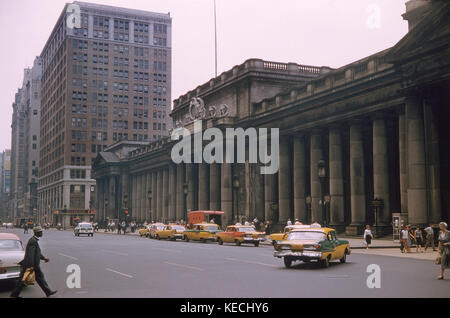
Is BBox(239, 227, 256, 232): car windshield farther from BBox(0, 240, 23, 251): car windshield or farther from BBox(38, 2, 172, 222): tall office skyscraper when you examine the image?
BBox(38, 2, 172, 222): tall office skyscraper

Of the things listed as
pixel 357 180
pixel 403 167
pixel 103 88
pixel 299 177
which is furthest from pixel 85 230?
pixel 103 88

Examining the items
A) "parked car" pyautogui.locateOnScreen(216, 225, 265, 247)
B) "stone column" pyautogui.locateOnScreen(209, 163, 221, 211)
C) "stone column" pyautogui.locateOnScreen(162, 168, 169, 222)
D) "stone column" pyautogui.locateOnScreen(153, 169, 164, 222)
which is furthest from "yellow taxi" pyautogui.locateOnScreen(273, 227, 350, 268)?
"stone column" pyautogui.locateOnScreen(153, 169, 164, 222)

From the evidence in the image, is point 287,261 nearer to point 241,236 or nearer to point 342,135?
point 241,236

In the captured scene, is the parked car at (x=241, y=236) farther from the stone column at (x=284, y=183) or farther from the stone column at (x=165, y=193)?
the stone column at (x=165, y=193)

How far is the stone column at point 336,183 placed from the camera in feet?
157

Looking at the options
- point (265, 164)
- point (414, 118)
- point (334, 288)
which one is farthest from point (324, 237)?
point (265, 164)

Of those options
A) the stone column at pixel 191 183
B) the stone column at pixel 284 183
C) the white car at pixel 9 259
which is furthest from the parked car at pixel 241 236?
the stone column at pixel 191 183

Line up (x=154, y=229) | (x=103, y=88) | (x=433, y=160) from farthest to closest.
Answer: (x=103, y=88)
(x=154, y=229)
(x=433, y=160)

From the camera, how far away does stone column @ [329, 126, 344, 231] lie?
4791 centimetres

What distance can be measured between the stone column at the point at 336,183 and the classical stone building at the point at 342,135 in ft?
0.27

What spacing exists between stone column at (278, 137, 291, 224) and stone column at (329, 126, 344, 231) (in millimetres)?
8651

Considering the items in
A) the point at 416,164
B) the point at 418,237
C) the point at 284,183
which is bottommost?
the point at 418,237

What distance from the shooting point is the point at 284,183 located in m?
57.1

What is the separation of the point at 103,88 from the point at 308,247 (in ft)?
437
